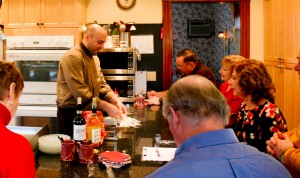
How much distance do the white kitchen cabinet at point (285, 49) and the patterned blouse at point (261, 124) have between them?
4.92ft

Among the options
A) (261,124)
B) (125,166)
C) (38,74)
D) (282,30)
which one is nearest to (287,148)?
(261,124)

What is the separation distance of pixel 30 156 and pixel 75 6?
311 cm

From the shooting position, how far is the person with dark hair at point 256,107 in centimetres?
209

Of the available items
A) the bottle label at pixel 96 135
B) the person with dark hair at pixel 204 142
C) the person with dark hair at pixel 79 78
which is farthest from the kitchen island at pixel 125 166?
the person with dark hair at pixel 204 142

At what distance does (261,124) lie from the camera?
2.11 meters

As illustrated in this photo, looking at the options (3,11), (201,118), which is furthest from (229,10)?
(201,118)

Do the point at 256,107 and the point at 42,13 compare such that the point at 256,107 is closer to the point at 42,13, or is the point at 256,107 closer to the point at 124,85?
the point at 124,85

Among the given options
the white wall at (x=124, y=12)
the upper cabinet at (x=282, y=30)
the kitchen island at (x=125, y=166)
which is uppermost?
the white wall at (x=124, y=12)

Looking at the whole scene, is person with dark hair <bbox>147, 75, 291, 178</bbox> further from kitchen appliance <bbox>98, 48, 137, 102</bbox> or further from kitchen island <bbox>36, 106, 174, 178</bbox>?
kitchen appliance <bbox>98, 48, 137, 102</bbox>

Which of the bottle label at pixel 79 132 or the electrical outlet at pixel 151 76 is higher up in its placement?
the electrical outlet at pixel 151 76

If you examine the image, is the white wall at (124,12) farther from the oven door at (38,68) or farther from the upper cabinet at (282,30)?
the upper cabinet at (282,30)

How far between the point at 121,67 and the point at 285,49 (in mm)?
1885

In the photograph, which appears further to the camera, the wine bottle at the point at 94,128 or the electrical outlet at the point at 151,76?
the electrical outlet at the point at 151,76

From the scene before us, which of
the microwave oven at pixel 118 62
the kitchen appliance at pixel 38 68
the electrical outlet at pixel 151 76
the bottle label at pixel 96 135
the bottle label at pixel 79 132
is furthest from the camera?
the electrical outlet at pixel 151 76
